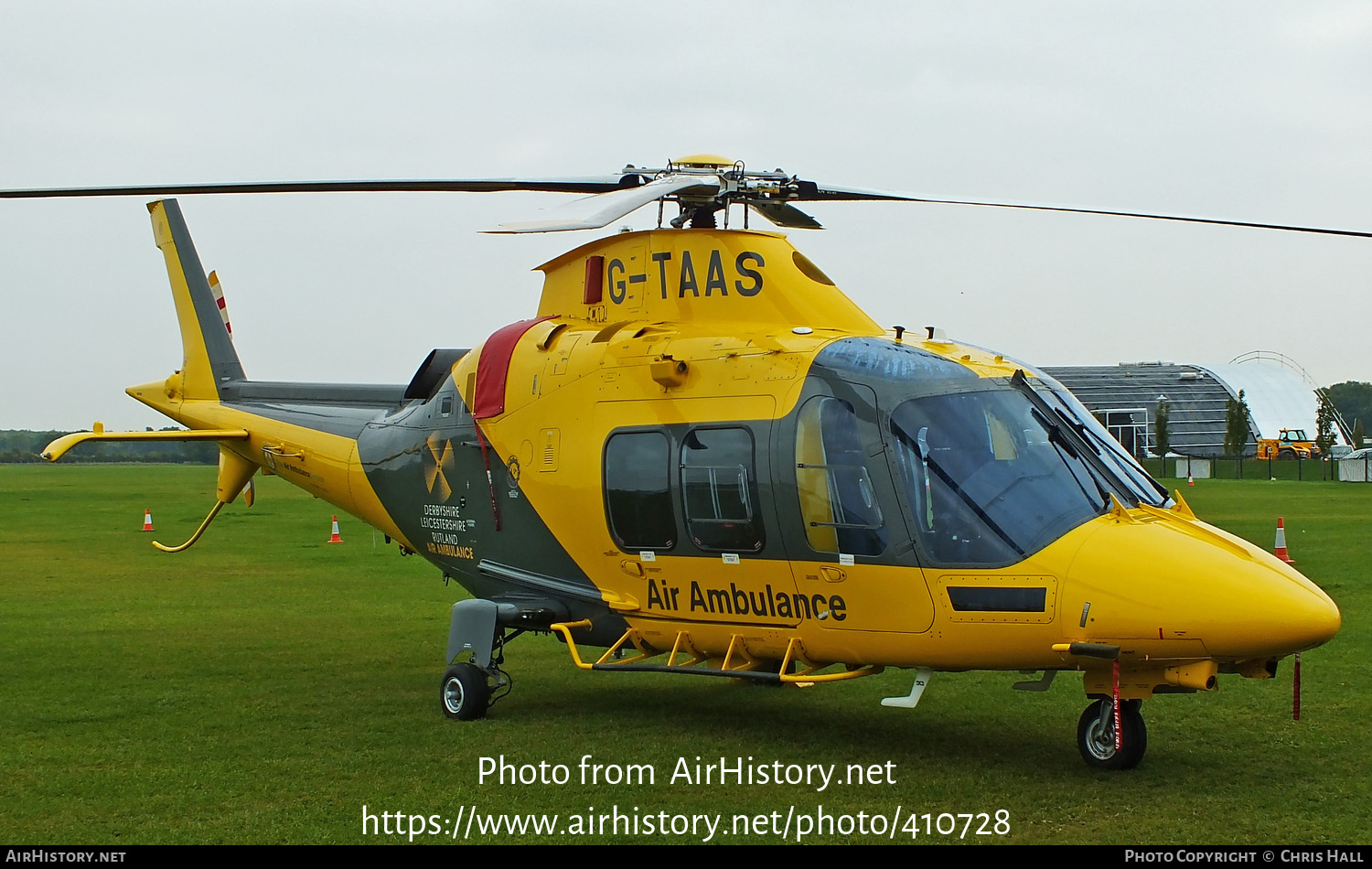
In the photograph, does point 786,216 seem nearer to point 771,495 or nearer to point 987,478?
point 771,495

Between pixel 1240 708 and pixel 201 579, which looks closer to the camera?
pixel 1240 708

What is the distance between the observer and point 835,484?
8.39 meters

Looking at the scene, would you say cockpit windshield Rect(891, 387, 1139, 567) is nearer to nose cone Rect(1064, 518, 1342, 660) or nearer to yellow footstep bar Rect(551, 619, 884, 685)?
nose cone Rect(1064, 518, 1342, 660)

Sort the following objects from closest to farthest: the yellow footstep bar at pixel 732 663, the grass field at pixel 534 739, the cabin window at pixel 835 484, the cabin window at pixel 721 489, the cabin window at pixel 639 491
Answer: the grass field at pixel 534 739
the cabin window at pixel 835 484
the yellow footstep bar at pixel 732 663
the cabin window at pixel 721 489
the cabin window at pixel 639 491

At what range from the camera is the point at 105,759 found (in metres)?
9.02

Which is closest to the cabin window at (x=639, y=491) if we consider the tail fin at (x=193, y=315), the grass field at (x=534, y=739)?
the grass field at (x=534, y=739)

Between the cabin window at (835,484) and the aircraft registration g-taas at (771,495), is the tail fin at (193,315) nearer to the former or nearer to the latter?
the aircraft registration g-taas at (771,495)

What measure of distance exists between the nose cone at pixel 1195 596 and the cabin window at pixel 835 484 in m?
A: 1.35

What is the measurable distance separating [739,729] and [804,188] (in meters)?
4.25

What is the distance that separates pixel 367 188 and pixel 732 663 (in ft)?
14.9

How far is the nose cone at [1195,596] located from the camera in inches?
278

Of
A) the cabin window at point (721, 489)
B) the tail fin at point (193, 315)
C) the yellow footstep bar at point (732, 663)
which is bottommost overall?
the yellow footstep bar at point (732, 663)
